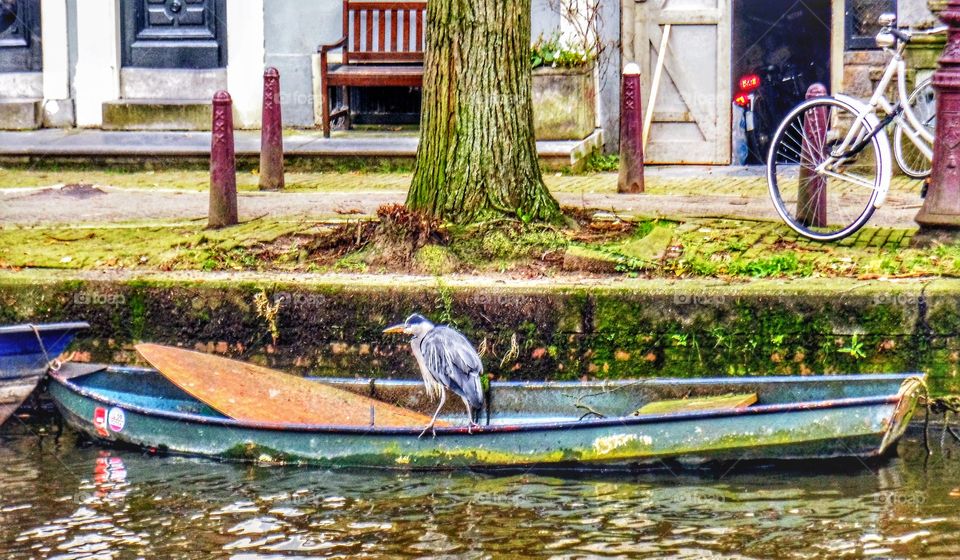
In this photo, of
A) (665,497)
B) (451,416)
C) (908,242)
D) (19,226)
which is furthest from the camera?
(19,226)

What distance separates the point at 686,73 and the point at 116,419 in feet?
23.7

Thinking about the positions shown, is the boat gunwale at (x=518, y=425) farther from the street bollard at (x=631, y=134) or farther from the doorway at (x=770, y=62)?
the doorway at (x=770, y=62)

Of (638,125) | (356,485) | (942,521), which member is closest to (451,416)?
(356,485)

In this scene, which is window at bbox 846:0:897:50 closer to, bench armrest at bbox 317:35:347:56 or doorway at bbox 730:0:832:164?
doorway at bbox 730:0:832:164

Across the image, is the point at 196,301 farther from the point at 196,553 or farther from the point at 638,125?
the point at 638,125

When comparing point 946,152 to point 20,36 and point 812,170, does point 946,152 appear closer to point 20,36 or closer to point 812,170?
point 812,170

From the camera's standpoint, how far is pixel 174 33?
46.9 ft

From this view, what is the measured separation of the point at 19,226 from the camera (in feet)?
33.1

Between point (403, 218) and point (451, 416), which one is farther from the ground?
point (403, 218)

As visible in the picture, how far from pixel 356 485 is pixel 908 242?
3650mm

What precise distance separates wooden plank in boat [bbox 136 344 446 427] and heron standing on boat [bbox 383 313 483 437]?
0.41 metres

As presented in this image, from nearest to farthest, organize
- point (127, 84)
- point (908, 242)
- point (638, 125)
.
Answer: point (908, 242)
point (638, 125)
point (127, 84)

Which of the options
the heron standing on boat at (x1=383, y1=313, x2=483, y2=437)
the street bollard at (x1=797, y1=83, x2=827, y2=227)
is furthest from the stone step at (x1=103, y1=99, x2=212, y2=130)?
the heron standing on boat at (x1=383, y1=313, x2=483, y2=437)

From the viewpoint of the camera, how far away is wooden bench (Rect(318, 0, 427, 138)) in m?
13.1
